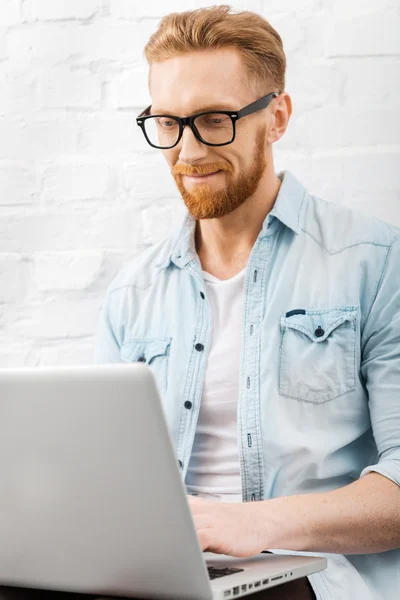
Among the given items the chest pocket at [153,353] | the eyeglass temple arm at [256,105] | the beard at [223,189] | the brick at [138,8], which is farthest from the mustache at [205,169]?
the brick at [138,8]

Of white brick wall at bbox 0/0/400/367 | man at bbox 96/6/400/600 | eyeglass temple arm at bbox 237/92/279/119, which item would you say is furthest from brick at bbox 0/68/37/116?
eyeglass temple arm at bbox 237/92/279/119

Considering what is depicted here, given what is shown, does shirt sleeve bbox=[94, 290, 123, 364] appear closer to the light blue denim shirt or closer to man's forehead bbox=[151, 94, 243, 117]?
the light blue denim shirt

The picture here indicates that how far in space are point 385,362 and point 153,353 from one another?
48cm

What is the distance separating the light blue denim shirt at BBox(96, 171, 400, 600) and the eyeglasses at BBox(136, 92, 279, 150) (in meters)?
0.17

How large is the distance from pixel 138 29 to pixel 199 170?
0.45m

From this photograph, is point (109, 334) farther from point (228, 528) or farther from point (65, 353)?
point (228, 528)

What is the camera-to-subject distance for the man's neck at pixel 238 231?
1730 millimetres

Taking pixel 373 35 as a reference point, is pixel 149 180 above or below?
below

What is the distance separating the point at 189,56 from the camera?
1645mm

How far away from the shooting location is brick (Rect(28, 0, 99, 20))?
6.23 feet

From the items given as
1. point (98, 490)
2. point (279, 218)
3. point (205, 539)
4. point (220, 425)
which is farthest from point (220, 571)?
point (279, 218)

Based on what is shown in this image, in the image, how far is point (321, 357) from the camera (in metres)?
1.55

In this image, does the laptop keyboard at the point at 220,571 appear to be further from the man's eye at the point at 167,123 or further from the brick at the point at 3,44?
the brick at the point at 3,44

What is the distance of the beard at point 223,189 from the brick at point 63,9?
1.56 feet
